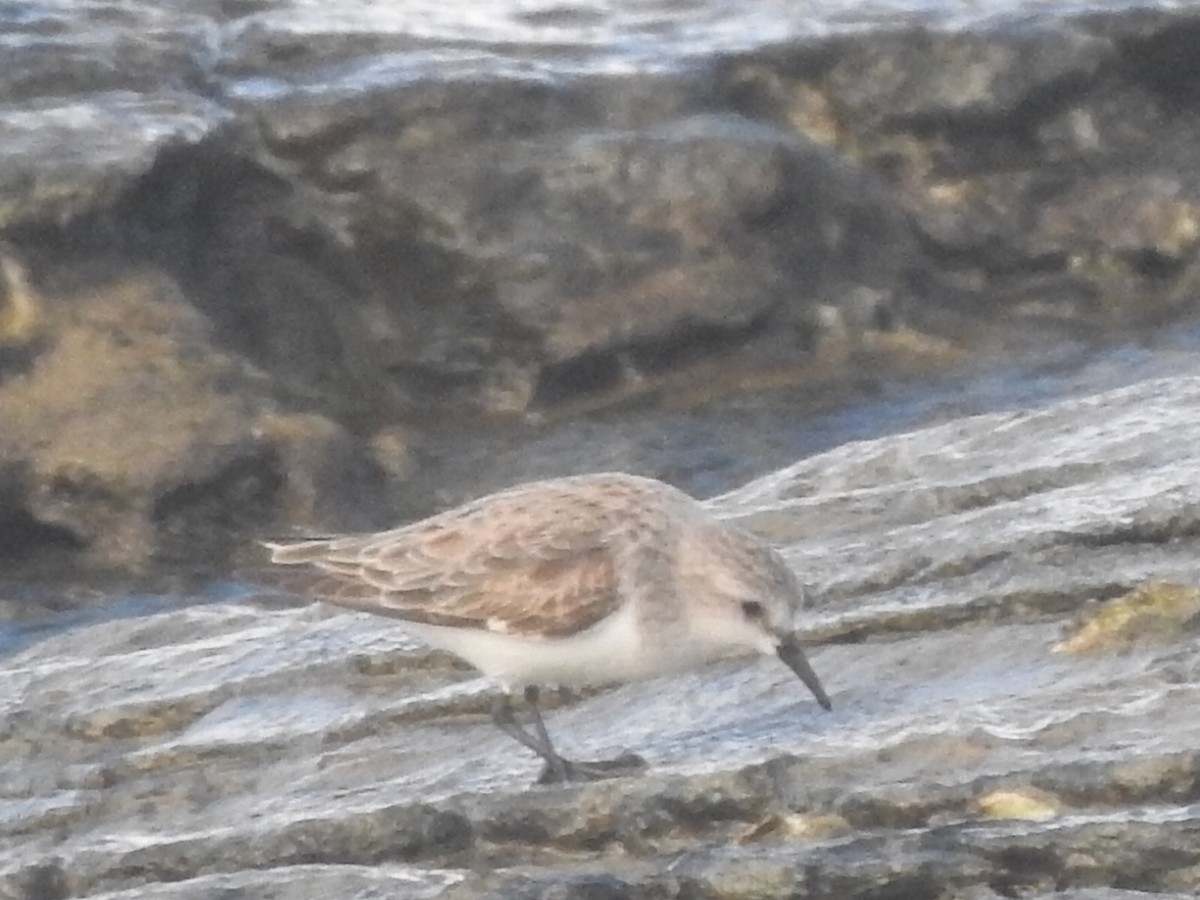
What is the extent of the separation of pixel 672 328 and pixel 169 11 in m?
5.21

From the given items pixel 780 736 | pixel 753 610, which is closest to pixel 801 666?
pixel 753 610

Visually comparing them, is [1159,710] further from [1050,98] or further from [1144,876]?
[1050,98]

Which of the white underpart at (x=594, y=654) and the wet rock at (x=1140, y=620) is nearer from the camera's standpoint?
the wet rock at (x=1140, y=620)

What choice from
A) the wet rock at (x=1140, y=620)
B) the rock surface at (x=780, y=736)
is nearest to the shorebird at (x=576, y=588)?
the rock surface at (x=780, y=736)

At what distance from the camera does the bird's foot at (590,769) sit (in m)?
6.76

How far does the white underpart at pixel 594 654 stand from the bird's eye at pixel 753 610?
15cm

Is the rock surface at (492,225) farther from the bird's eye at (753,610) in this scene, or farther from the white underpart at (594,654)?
the bird's eye at (753,610)

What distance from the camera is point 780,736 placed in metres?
6.96

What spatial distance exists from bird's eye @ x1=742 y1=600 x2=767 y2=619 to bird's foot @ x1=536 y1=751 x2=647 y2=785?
62cm

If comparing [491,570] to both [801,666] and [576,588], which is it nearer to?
[576,588]

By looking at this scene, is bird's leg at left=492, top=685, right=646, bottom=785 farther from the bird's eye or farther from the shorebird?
the bird's eye

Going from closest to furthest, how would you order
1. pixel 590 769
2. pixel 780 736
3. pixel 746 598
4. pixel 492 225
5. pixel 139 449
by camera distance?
pixel 590 769, pixel 780 736, pixel 746 598, pixel 139 449, pixel 492 225

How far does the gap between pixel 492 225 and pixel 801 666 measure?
8945mm

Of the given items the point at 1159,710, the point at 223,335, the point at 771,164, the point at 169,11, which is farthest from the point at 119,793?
the point at 169,11
